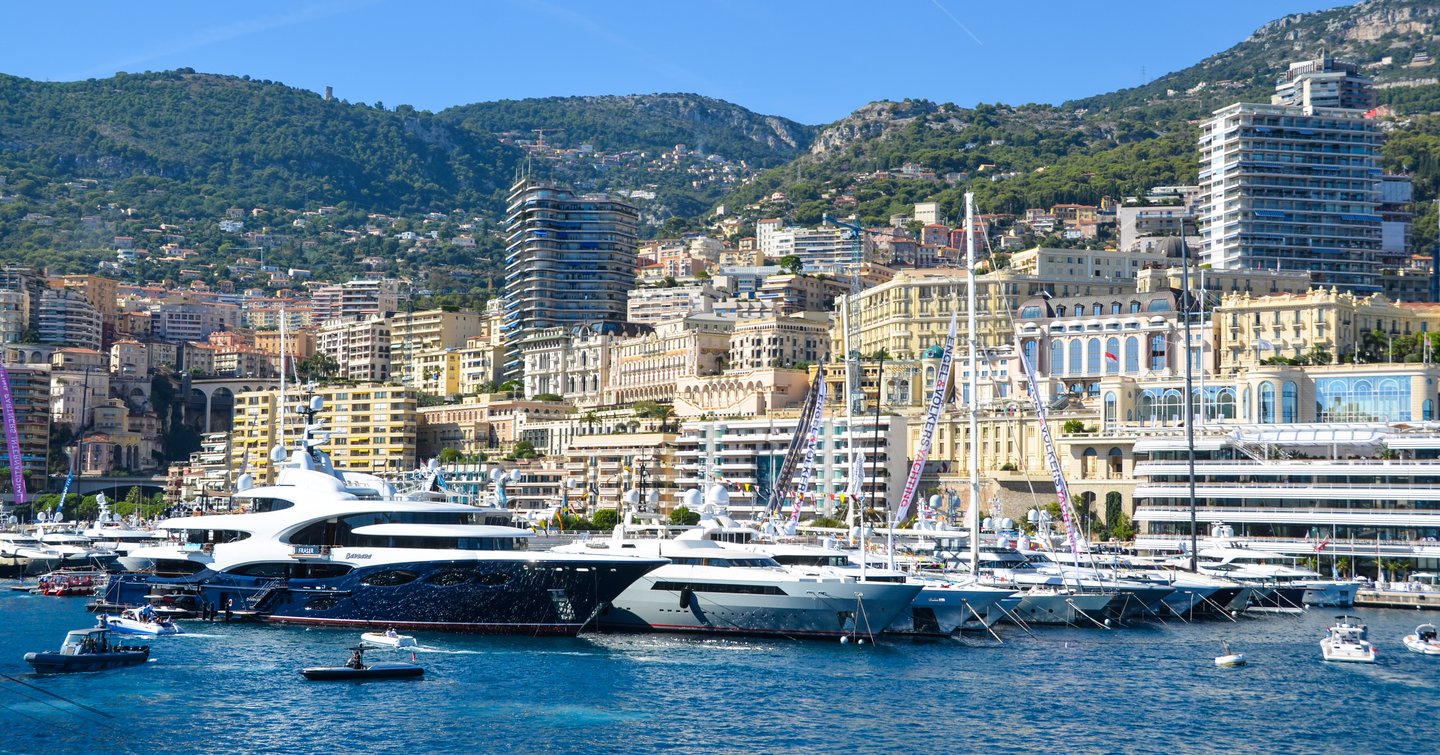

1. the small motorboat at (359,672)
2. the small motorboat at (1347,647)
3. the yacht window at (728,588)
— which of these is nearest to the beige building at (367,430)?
the yacht window at (728,588)

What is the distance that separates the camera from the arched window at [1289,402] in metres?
118

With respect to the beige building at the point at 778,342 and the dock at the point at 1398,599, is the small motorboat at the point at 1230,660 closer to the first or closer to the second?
the dock at the point at 1398,599

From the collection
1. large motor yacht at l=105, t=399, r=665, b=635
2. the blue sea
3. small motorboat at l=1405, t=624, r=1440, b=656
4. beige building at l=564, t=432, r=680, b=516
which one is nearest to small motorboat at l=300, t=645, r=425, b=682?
the blue sea

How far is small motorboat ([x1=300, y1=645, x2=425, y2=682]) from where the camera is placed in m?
58.4

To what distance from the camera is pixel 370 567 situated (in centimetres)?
7181

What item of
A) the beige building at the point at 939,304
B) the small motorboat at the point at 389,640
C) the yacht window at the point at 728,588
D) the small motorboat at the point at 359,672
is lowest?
the small motorboat at the point at 359,672

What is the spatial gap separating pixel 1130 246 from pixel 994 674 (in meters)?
136

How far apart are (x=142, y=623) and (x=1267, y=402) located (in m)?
75.4

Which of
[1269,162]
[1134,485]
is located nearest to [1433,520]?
[1134,485]

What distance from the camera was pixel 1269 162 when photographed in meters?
187

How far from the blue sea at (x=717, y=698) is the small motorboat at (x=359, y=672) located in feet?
1.92

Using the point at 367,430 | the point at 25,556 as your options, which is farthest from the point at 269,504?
the point at 367,430

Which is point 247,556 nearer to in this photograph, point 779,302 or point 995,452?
point 995,452

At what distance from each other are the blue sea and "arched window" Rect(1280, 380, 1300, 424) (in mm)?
45561
